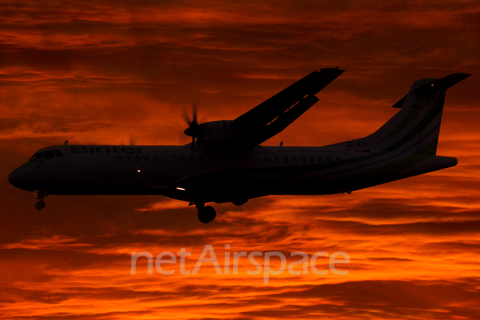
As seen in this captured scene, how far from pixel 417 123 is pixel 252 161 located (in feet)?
35.9

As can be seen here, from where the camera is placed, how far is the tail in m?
35.7

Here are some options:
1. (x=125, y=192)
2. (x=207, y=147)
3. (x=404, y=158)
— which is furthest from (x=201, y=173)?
(x=404, y=158)

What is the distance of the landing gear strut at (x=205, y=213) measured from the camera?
108ft

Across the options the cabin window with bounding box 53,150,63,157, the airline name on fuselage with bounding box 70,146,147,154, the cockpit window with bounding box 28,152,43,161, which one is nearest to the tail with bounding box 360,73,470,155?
the airline name on fuselage with bounding box 70,146,147,154

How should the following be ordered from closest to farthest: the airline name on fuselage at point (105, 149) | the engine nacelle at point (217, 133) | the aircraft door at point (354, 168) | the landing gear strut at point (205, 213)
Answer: the airline name on fuselage at point (105, 149), the engine nacelle at point (217, 133), the landing gear strut at point (205, 213), the aircraft door at point (354, 168)

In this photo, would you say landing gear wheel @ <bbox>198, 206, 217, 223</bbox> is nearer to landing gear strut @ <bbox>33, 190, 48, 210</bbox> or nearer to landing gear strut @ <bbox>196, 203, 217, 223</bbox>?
landing gear strut @ <bbox>196, 203, 217, 223</bbox>

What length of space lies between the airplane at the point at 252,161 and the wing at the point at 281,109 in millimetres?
47

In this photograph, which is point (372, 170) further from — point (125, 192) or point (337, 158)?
point (125, 192)

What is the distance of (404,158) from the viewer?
35.2 meters

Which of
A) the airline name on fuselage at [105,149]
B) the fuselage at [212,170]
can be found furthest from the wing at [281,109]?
the airline name on fuselage at [105,149]

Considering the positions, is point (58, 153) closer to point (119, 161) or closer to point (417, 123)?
point (119, 161)

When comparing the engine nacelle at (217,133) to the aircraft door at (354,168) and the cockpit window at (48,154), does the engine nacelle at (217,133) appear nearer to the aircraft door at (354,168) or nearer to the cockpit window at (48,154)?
the cockpit window at (48,154)

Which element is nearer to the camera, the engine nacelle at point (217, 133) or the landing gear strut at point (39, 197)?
the landing gear strut at point (39, 197)

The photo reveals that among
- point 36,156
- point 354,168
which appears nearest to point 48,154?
point 36,156
